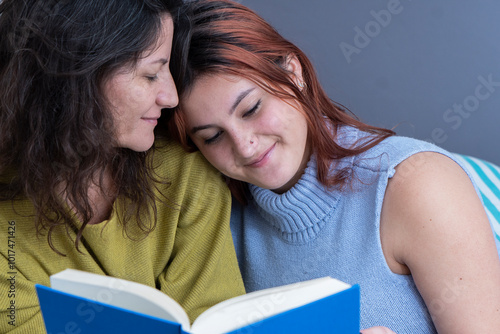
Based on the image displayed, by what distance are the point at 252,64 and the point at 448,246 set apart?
49cm

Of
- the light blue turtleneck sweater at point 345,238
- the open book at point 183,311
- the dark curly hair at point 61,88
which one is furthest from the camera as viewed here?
the light blue turtleneck sweater at point 345,238

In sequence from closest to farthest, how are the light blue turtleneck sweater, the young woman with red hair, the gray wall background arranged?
the young woman with red hair → the light blue turtleneck sweater → the gray wall background

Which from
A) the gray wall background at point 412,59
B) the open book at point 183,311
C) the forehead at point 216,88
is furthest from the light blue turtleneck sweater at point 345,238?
the gray wall background at point 412,59

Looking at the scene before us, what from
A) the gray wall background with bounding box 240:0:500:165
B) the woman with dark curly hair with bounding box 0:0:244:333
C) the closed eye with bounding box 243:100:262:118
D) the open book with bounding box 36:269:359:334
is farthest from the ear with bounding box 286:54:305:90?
the gray wall background with bounding box 240:0:500:165

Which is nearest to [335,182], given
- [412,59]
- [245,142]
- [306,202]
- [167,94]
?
[306,202]

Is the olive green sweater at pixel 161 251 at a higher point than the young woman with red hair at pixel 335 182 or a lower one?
lower

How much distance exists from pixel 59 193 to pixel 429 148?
0.72m

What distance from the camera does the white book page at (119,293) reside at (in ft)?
2.84

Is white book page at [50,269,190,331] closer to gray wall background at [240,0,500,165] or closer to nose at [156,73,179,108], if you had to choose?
nose at [156,73,179,108]

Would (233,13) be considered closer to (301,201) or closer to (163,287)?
(301,201)

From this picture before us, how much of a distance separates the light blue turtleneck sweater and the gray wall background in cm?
102

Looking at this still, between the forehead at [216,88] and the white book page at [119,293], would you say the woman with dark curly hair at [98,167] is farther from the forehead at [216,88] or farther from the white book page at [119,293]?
the white book page at [119,293]

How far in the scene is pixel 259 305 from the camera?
84cm

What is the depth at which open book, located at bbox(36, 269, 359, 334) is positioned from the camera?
81 cm
